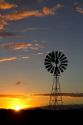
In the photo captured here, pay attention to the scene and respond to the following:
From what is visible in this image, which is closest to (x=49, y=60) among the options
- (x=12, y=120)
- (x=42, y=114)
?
(x=42, y=114)

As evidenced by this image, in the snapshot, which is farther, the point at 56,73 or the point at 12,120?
the point at 56,73

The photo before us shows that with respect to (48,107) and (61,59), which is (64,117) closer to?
(48,107)

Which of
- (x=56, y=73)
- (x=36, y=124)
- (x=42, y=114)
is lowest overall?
(x=36, y=124)

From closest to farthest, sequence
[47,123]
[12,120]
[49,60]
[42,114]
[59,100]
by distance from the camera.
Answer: [47,123] < [12,120] < [42,114] < [59,100] < [49,60]

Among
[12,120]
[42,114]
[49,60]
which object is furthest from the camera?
[49,60]

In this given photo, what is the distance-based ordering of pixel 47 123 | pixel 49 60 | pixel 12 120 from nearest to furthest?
pixel 47 123 → pixel 12 120 → pixel 49 60

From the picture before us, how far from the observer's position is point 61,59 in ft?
168

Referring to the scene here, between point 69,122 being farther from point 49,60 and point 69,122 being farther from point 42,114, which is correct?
point 49,60

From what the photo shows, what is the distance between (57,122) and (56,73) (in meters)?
13.0

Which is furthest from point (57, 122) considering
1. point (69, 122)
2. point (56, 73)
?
point (56, 73)

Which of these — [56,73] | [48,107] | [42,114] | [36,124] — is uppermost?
[56,73]

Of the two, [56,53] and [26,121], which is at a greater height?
[56,53]

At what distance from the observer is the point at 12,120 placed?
39.8 metres

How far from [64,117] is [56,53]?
41.3 ft
